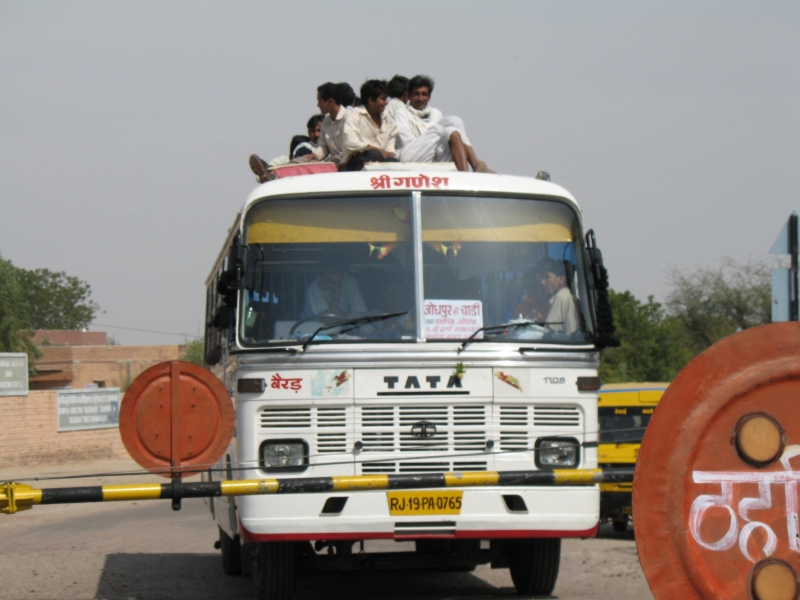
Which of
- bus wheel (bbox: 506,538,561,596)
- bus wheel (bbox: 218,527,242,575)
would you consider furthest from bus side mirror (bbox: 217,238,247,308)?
bus wheel (bbox: 218,527,242,575)

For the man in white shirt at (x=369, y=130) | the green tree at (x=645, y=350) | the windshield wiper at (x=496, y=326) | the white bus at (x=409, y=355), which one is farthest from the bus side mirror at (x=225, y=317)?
the green tree at (x=645, y=350)

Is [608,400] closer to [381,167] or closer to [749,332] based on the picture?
[381,167]

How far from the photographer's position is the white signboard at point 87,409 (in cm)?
3209

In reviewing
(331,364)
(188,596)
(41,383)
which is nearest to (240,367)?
(331,364)

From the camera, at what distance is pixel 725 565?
2740 mm

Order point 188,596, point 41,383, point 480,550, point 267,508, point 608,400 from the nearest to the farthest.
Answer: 1. point 267,508
2. point 480,550
3. point 188,596
4. point 608,400
5. point 41,383

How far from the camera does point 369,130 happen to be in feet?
30.3

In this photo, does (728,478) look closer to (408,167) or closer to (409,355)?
(409,355)

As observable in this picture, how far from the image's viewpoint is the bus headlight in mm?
6816

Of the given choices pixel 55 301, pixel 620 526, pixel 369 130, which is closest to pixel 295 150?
pixel 369 130

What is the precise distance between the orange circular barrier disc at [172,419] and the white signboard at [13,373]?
26.8m

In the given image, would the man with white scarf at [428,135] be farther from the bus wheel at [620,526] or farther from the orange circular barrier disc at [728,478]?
the bus wheel at [620,526]

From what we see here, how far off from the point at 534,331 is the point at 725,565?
436 cm

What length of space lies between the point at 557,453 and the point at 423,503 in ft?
2.99
